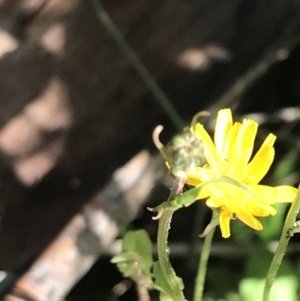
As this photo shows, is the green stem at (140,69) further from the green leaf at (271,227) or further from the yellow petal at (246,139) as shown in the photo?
the yellow petal at (246,139)

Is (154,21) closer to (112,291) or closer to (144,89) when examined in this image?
(144,89)

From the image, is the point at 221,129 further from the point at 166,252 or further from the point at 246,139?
the point at 166,252

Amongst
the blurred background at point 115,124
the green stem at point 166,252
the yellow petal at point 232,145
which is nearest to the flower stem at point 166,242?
the green stem at point 166,252

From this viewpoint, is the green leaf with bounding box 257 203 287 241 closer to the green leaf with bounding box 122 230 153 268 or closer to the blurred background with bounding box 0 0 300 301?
the blurred background with bounding box 0 0 300 301

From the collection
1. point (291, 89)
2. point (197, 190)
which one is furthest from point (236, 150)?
point (291, 89)

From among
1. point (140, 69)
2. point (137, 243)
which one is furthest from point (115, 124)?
point (137, 243)

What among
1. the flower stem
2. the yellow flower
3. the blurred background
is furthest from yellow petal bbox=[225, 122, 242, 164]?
the blurred background
